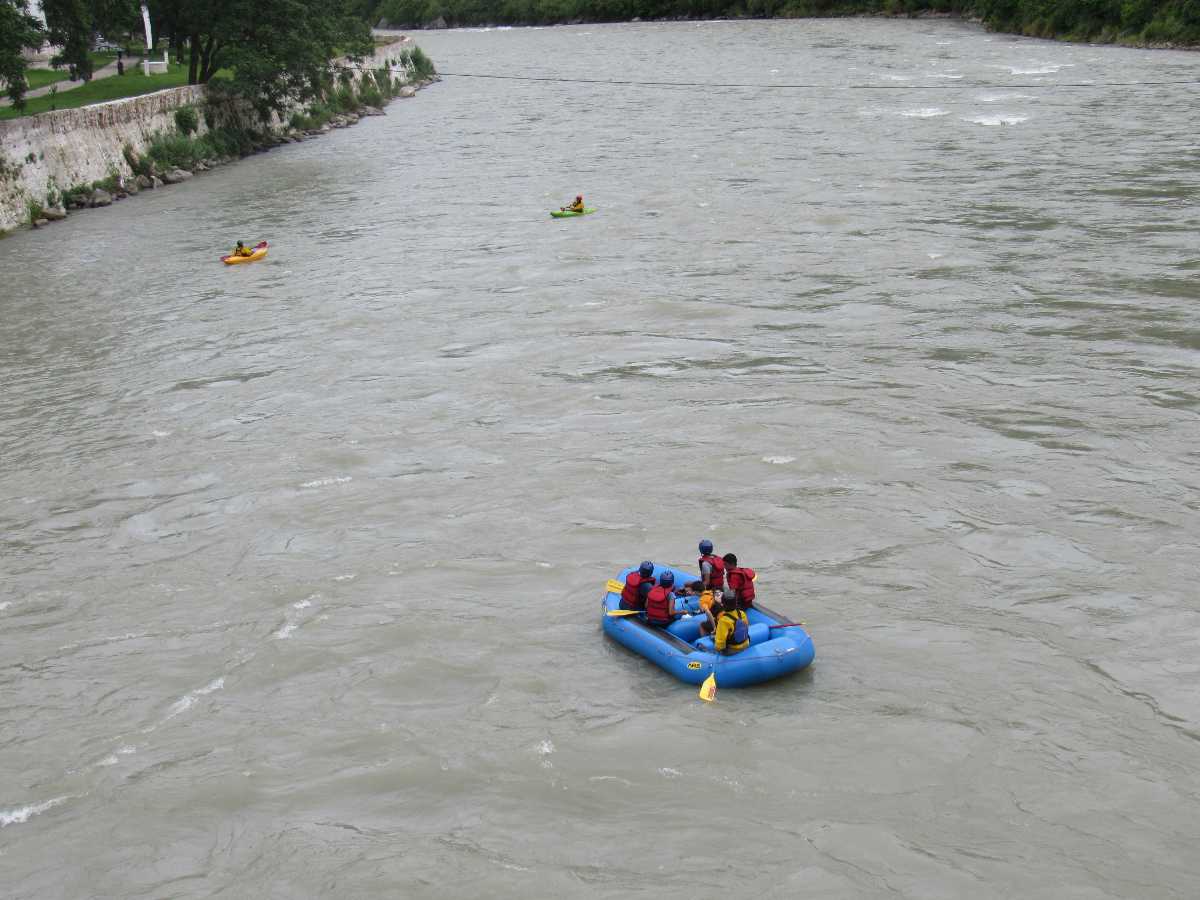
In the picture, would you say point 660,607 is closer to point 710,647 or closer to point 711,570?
point 710,647

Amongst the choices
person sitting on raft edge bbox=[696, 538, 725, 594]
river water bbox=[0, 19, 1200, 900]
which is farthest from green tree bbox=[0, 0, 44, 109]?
person sitting on raft edge bbox=[696, 538, 725, 594]

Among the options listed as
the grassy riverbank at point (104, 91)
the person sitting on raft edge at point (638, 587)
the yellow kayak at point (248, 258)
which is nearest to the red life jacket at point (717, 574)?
the person sitting on raft edge at point (638, 587)

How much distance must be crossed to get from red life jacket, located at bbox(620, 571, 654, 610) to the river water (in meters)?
0.47

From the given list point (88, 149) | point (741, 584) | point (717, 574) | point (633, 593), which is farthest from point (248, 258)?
point (741, 584)

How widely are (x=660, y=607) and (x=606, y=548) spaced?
2.35 meters

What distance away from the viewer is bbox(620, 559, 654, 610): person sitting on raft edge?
1252cm

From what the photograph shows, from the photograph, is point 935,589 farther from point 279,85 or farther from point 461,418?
point 279,85

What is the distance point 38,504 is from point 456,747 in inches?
323

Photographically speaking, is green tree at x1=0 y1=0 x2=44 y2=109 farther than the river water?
Yes

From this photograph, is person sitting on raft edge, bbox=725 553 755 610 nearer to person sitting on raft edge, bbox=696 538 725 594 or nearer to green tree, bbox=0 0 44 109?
person sitting on raft edge, bbox=696 538 725 594

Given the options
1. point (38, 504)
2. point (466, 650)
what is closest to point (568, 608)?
point (466, 650)

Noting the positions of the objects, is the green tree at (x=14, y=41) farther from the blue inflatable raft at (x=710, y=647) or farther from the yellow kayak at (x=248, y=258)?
the blue inflatable raft at (x=710, y=647)

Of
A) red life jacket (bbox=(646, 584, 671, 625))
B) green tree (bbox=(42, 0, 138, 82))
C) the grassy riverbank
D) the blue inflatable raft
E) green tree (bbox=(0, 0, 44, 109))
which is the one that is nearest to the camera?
the blue inflatable raft

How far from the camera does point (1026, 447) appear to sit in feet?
53.4
